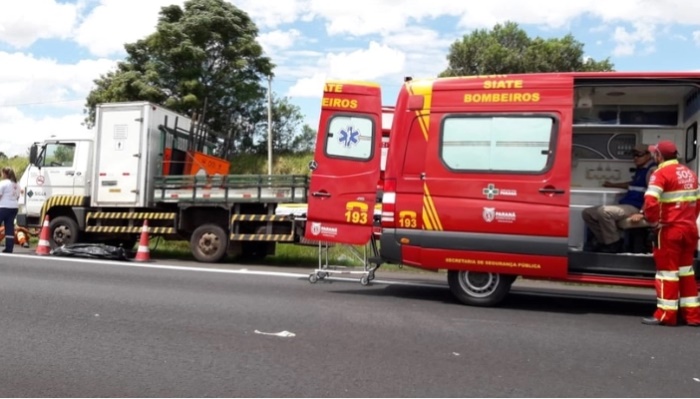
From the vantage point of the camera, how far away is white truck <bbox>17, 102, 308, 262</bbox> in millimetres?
12938

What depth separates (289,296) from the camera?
854 cm

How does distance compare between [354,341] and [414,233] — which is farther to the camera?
[414,233]

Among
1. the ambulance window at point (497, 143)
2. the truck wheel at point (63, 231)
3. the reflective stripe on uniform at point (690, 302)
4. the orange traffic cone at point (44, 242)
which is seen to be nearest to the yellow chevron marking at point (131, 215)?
the truck wheel at point (63, 231)

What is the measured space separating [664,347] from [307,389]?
3353mm

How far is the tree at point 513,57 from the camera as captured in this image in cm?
3459

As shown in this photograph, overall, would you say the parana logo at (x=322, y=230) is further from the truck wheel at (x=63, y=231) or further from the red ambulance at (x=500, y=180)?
the truck wheel at (x=63, y=231)

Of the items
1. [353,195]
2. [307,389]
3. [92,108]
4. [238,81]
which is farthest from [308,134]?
[307,389]

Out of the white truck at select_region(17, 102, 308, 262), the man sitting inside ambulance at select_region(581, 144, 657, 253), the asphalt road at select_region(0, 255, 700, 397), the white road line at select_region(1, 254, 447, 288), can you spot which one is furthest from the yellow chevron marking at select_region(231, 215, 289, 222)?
the man sitting inside ambulance at select_region(581, 144, 657, 253)

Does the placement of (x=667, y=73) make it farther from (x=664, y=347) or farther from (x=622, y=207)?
(x=664, y=347)

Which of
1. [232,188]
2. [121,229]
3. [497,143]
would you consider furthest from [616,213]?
[121,229]

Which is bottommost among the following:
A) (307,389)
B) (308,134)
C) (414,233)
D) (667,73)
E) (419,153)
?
(307,389)

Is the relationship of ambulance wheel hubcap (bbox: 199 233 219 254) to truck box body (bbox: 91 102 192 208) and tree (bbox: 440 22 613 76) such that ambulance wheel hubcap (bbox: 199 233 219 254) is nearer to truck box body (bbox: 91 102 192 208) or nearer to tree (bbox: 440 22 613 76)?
truck box body (bbox: 91 102 192 208)

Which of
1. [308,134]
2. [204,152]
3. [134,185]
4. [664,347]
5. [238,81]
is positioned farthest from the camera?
[308,134]

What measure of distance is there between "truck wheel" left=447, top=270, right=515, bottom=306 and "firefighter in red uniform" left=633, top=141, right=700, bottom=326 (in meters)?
1.57
